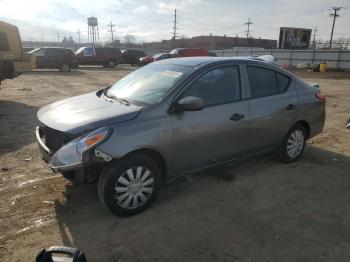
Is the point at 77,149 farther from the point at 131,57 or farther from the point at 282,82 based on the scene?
the point at 131,57

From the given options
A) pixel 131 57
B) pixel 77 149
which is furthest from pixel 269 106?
pixel 131 57

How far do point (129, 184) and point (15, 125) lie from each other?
514 centimetres

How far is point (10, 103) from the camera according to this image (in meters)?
10.7

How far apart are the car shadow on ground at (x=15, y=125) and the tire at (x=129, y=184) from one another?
318 centimetres

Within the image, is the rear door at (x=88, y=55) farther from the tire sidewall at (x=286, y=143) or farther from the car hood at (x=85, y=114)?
the tire sidewall at (x=286, y=143)

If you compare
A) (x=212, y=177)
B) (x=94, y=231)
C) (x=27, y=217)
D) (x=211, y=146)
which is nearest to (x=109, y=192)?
(x=94, y=231)

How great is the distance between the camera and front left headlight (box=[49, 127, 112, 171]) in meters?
3.48

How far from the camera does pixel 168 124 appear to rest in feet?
12.9

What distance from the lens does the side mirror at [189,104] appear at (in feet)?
12.8

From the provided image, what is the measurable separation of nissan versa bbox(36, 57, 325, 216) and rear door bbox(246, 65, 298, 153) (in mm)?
15

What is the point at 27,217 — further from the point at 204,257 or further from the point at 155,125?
the point at 204,257

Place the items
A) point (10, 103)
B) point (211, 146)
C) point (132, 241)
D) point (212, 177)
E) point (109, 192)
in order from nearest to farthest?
point (132, 241)
point (109, 192)
point (211, 146)
point (212, 177)
point (10, 103)

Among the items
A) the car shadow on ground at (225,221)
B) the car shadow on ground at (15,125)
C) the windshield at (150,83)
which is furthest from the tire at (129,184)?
the car shadow on ground at (15,125)

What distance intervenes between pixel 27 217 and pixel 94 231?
85cm
